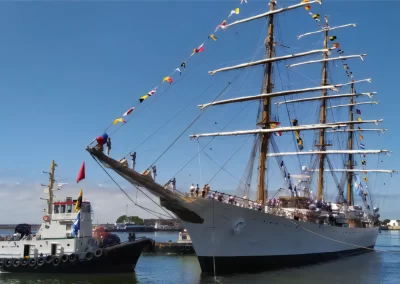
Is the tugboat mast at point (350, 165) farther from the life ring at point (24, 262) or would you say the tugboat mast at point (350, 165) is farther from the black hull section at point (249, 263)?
the life ring at point (24, 262)

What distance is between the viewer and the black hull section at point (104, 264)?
30.4m

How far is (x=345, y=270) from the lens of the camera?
1337 inches

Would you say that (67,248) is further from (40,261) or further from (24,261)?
(24,261)

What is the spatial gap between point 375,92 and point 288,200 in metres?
23.4

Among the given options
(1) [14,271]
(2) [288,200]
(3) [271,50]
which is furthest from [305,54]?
(1) [14,271]

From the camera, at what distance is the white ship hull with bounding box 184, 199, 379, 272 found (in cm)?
2811

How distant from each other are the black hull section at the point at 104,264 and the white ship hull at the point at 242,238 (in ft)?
17.6

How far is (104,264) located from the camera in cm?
3059

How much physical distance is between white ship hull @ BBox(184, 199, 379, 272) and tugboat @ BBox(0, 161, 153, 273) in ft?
19.3

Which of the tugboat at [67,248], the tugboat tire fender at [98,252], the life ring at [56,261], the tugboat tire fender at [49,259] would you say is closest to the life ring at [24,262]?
the tugboat at [67,248]

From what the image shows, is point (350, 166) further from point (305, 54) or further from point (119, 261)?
point (119, 261)

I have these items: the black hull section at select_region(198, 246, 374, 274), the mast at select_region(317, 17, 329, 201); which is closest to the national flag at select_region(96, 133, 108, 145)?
the black hull section at select_region(198, 246, 374, 274)

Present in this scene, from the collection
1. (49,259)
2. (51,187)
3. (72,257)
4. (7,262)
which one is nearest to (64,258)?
(72,257)

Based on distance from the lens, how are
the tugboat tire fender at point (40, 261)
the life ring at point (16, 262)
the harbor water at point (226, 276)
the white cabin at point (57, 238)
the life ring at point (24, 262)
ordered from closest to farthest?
the harbor water at point (226, 276) < the tugboat tire fender at point (40, 261) < the life ring at point (24, 262) < the life ring at point (16, 262) < the white cabin at point (57, 238)
